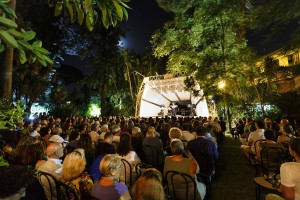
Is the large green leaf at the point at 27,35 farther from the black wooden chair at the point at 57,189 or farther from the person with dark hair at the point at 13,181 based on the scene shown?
the black wooden chair at the point at 57,189

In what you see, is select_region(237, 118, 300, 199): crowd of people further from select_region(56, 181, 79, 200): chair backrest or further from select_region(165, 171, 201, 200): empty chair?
Answer: select_region(56, 181, 79, 200): chair backrest

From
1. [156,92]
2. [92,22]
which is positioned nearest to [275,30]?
[92,22]

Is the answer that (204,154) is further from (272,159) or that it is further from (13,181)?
(13,181)

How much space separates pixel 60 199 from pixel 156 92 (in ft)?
60.5

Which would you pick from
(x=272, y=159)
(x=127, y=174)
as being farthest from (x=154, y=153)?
(x=272, y=159)

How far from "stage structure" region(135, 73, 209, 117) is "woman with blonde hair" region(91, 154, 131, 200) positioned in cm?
1291

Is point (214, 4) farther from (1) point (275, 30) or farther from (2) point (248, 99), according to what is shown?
(1) point (275, 30)

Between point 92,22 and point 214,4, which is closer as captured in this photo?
point 92,22

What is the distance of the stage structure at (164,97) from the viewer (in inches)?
704

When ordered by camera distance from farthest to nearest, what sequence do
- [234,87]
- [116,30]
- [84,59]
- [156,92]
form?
[84,59], [116,30], [156,92], [234,87]

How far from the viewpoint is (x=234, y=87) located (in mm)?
14617

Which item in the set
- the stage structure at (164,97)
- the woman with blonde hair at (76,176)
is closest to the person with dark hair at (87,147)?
the woman with blonde hair at (76,176)

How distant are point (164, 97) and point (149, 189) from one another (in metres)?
21.1

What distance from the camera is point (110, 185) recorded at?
269 centimetres
